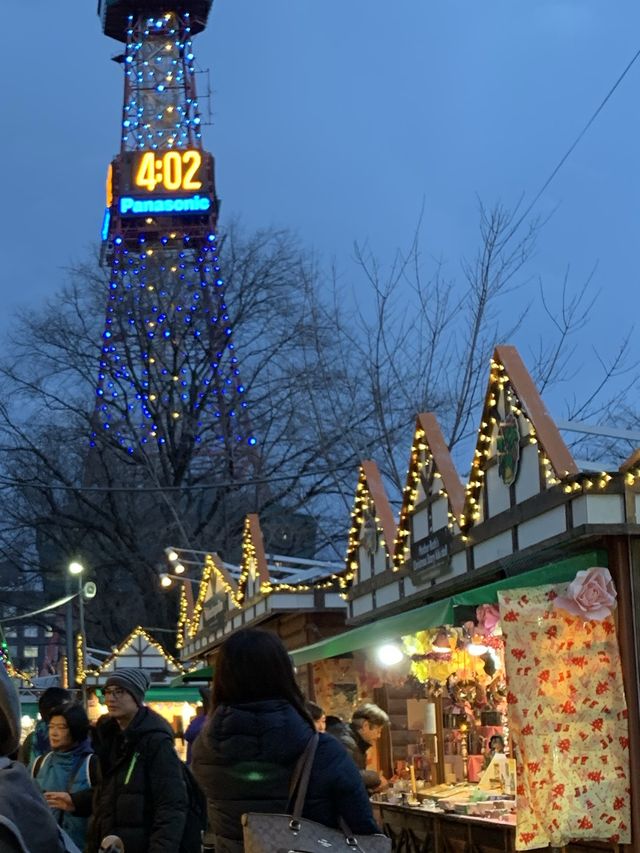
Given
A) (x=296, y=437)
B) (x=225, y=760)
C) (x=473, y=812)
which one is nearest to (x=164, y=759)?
(x=225, y=760)

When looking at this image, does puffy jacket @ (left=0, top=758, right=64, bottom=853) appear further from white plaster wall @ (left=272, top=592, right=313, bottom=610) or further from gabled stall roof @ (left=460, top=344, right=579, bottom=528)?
white plaster wall @ (left=272, top=592, right=313, bottom=610)

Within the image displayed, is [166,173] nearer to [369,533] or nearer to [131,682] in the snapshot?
[369,533]

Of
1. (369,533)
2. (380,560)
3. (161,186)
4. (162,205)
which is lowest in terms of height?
(380,560)

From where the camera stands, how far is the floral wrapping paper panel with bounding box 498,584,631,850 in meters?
8.96

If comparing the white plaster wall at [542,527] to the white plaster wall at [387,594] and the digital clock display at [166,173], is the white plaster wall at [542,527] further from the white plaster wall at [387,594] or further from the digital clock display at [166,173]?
the digital clock display at [166,173]

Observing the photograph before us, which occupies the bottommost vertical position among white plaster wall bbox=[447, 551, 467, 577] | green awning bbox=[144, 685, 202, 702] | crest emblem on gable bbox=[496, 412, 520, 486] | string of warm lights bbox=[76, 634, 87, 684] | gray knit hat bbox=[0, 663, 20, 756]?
green awning bbox=[144, 685, 202, 702]

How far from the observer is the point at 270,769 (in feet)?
14.5

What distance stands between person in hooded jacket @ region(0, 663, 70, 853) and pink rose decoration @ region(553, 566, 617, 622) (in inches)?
258

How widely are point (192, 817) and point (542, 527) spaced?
4.36 meters

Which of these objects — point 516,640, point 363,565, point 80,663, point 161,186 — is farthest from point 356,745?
point 161,186

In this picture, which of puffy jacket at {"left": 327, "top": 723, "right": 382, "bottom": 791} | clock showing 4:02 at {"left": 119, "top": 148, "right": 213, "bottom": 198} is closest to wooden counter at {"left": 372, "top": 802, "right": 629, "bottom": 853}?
puffy jacket at {"left": 327, "top": 723, "right": 382, "bottom": 791}

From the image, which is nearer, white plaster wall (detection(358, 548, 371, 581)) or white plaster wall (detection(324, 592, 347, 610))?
white plaster wall (detection(358, 548, 371, 581))

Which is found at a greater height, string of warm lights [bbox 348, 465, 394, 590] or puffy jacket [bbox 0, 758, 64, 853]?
string of warm lights [bbox 348, 465, 394, 590]

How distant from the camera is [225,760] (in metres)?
4.52
